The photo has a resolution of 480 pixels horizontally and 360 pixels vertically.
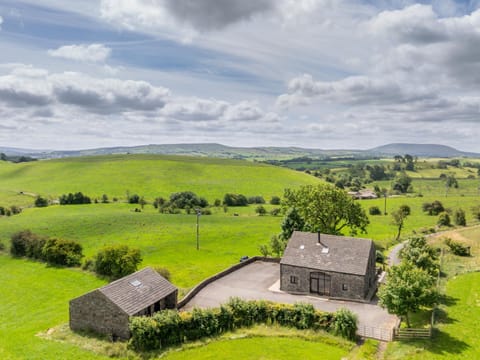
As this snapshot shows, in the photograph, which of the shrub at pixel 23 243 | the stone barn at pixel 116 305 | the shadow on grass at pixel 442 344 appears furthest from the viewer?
the shrub at pixel 23 243

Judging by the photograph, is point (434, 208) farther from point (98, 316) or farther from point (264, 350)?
point (98, 316)

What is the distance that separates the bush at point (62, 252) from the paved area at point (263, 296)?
2614 centimetres

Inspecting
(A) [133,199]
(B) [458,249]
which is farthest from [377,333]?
(A) [133,199]

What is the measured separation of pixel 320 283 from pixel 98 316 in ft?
77.9

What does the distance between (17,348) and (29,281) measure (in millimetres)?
23856

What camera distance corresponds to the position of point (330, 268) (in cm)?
4444

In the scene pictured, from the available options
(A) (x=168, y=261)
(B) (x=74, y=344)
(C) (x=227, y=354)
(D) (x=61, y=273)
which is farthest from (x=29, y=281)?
(C) (x=227, y=354)

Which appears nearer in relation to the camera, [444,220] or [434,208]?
[444,220]

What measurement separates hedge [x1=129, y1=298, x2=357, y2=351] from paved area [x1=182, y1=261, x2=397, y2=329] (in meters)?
4.03

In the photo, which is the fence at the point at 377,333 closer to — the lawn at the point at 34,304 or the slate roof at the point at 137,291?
the slate roof at the point at 137,291

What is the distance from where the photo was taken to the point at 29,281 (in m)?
55.2

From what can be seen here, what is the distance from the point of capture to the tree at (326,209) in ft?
198

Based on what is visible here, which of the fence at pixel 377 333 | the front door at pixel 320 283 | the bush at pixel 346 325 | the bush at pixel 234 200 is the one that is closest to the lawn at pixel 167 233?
the front door at pixel 320 283

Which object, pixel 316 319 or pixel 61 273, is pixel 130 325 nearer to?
pixel 316 319
